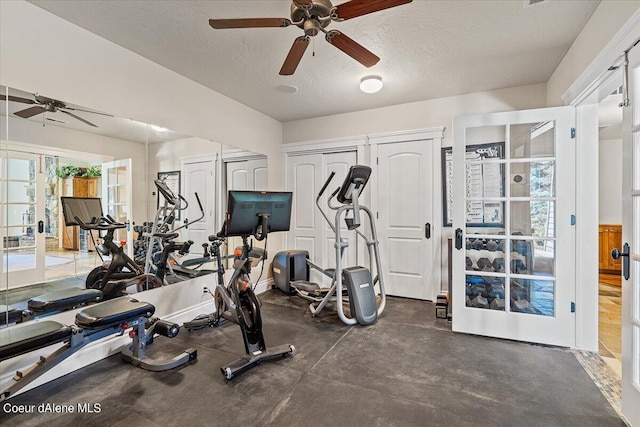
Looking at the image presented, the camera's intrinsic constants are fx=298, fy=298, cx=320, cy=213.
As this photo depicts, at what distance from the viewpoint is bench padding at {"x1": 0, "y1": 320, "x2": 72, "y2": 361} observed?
68.5 inches

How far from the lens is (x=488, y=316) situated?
2.92 m

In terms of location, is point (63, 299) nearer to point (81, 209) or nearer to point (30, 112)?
point (81, 209)

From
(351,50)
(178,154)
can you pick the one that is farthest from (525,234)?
(178,154)

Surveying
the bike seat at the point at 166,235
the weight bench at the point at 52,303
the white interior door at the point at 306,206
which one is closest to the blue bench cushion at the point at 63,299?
the weight bench at the point at 52,303

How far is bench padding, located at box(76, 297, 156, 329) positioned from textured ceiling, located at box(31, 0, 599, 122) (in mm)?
2205

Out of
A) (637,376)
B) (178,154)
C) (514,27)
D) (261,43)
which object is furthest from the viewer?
(178,154)

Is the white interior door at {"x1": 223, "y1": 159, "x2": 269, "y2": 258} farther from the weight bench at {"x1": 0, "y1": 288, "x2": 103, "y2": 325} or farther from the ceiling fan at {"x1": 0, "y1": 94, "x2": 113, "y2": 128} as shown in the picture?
the ceiling fan at {"x1": 0, "y1": 94, "x2": 113, "y2": 128}

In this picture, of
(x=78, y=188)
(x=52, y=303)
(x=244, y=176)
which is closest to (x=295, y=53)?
(x=78, y=188)

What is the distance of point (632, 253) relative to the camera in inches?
67.1

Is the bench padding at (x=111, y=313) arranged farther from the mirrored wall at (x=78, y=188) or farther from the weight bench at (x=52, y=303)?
the mirrored wall at (x=78, y=188)

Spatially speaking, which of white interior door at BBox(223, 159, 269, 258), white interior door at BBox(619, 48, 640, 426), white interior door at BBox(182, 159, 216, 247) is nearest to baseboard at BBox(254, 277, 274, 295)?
white interior door at BBox(223, 159, 269, 258)

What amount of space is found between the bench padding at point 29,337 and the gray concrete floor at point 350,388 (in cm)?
43

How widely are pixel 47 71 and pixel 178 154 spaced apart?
4.07 ft

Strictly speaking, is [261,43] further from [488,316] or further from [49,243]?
[488,316]
